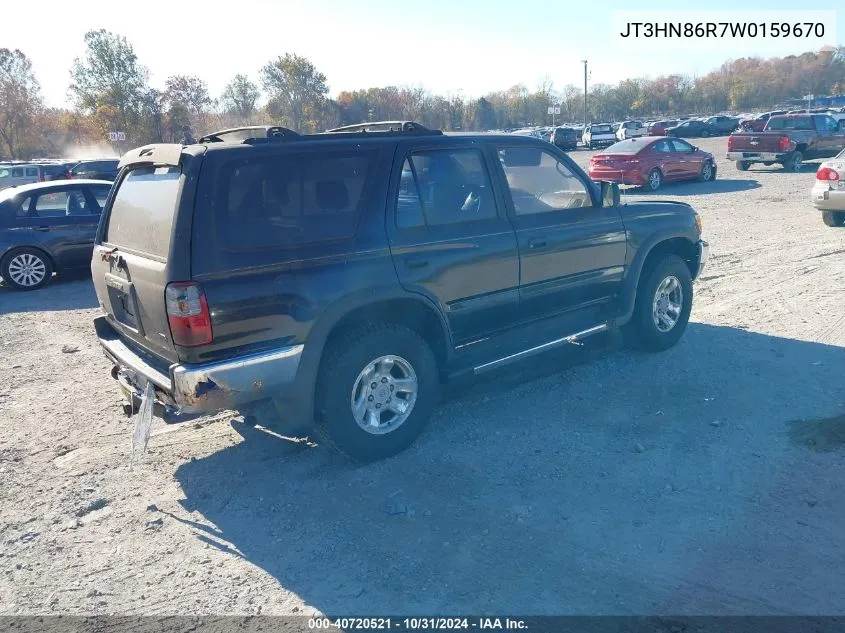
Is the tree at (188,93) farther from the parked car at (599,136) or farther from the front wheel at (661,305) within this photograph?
the front wheel at (661,305)

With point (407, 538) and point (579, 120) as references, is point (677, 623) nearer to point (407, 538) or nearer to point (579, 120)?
point (407, 538)

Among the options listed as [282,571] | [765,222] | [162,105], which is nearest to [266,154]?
[282,571]

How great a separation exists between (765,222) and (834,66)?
8373cm

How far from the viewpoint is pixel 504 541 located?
3701 millimetres

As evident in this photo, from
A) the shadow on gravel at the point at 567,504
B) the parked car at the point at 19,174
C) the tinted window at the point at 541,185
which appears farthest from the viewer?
the parked car at the point at 19,174

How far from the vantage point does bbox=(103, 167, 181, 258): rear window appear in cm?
400

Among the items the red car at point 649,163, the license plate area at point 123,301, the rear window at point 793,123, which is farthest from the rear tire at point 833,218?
the rear window at point 793,123

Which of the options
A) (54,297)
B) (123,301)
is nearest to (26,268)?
(54,297)

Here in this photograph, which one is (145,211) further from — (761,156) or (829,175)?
(761,156)

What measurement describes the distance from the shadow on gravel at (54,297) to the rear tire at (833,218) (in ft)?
38.6

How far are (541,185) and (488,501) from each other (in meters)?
2.58

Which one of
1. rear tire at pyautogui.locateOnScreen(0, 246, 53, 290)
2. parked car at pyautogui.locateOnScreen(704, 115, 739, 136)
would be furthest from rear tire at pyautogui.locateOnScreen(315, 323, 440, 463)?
parked car at pyautogui.locateOnScreen(704, 115, 739, 136)

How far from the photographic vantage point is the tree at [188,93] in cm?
4775

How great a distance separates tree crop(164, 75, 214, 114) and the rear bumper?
3696 centimetres
